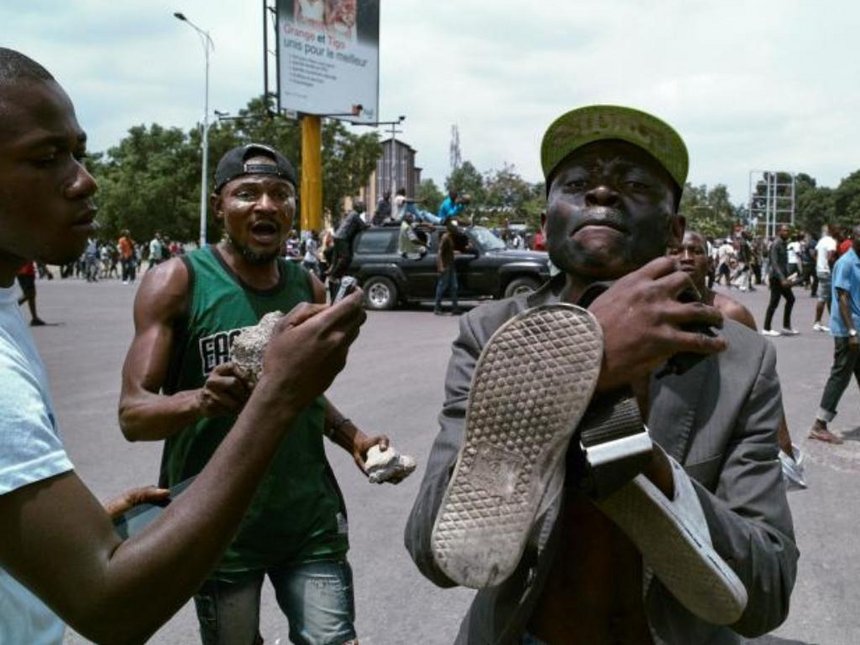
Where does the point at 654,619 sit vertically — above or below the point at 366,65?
below

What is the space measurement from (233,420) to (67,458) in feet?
4.71

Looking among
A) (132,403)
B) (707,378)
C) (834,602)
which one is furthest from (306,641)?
(834,602)

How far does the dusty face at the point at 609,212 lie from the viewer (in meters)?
1.61

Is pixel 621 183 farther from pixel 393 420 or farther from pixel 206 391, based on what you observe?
pixel 393 420

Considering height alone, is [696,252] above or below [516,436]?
above

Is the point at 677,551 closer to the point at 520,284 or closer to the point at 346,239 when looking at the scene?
the point at 520,284

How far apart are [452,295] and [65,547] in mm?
16759

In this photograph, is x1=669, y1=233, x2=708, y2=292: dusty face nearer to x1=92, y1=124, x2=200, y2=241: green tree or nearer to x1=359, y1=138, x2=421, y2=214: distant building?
x1=92, y1=124, x2=200, y2=241: green tree

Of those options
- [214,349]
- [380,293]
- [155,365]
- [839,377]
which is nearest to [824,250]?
[380,293]

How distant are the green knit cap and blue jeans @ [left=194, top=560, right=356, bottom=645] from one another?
160 cm

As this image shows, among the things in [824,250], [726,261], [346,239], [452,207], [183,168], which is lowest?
[726,261]

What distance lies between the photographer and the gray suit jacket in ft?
4.77

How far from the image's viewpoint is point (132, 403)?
262 cm

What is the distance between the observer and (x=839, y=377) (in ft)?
24.5
